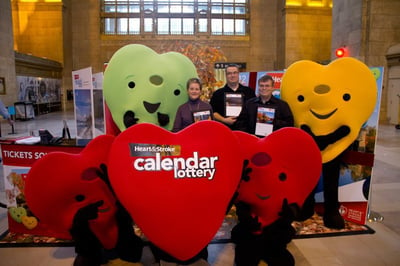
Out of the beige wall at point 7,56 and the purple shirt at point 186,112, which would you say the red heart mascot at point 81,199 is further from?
the beige wall at point 7,56

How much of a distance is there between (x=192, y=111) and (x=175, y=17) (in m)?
20.7

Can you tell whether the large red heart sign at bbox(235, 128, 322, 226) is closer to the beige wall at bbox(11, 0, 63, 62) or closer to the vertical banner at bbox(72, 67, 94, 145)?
the vertical banner at bbox(72, 67, 94, 145)

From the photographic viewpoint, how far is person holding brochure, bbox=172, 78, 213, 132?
121 inches

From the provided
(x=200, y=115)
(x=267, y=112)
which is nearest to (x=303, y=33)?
(x=267, y=112)

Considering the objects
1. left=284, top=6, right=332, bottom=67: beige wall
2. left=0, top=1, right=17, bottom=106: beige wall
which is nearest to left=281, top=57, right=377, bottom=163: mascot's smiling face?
left=0, top=1, right=17, bottom=106: beige wall

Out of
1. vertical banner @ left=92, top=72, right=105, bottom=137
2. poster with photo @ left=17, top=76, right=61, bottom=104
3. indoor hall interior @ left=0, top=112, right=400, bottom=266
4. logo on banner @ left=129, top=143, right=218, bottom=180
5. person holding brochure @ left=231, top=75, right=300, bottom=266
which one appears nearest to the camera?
logo on banner @ left=129, top=143, right=218, bottom=180

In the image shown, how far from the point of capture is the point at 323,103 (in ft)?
10.5

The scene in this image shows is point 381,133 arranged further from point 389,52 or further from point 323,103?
point 323,103

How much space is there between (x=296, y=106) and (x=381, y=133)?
323 inches

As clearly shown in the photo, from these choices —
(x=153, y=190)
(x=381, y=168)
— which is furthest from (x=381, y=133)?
(x=153, y=190)

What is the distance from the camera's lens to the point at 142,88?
3199 mm

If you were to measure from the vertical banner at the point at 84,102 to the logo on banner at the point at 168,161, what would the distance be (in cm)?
222

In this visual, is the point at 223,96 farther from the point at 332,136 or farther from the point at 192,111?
the point at 332,136

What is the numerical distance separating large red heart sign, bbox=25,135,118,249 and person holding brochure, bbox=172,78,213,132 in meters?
0.83
